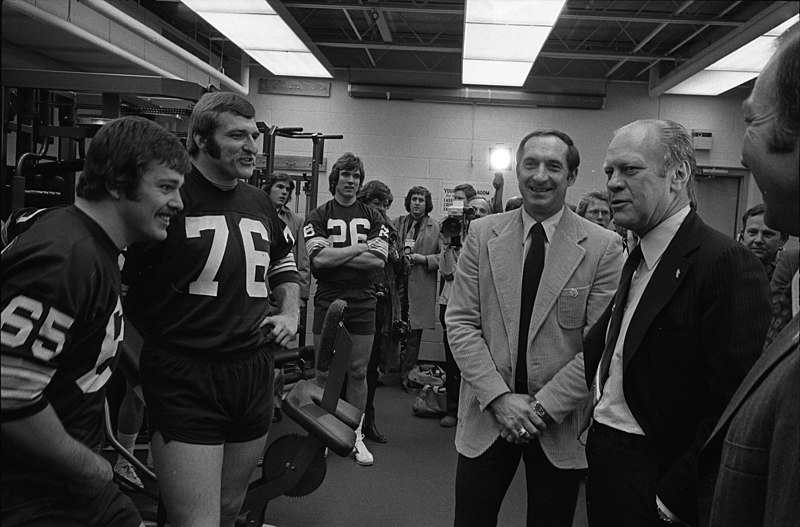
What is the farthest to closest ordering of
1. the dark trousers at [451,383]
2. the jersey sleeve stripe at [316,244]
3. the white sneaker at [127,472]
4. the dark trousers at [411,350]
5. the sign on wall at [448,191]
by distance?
1. the sign on wall at [448,191]
2. the dark trousers at [411,350]
3. the dark trousers at [451,383]
4. the jersey sleeve stripe at [316,244]
5. the white sneaker at [127,472]

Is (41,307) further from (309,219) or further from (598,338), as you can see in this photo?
(309,219)

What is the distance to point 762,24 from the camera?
4.86m

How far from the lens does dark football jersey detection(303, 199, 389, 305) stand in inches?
164

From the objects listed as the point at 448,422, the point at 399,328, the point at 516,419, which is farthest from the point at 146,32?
the point at 516,419

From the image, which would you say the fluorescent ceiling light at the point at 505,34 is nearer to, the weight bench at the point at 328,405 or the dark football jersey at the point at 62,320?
the weight bench at the point at 328,405

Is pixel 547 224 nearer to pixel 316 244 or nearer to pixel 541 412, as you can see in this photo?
pixel 541 412

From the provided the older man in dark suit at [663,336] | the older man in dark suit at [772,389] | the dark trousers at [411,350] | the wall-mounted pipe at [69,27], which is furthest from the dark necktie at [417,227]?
the older man in dark suit at [772,389]

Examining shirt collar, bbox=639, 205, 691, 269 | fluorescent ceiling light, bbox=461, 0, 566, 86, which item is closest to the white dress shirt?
shirt collar, bbox=639, 205, 691, 269

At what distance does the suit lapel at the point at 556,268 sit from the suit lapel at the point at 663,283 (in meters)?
0.35

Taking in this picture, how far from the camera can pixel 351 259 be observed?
412 centimetres

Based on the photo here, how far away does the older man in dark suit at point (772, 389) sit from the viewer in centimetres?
75

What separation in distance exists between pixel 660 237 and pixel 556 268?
0.36 meters

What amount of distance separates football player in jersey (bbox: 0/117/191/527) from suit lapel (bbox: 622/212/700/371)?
1.10m

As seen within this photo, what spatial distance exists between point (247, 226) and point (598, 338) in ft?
3.36
